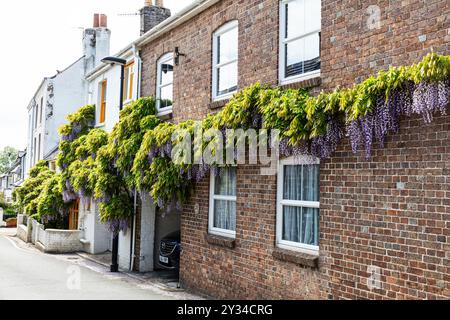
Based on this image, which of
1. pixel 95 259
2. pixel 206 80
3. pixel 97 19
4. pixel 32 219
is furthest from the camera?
pixel 97 19

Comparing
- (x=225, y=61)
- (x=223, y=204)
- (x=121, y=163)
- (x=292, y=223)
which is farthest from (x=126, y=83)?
(x=292, y=223)

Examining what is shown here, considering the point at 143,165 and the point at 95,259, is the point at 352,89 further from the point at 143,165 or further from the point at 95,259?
the point at 95,259

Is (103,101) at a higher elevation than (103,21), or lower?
lower

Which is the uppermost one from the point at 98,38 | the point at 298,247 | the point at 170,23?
the point at 98,38

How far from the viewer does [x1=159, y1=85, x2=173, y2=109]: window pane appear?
12.6m

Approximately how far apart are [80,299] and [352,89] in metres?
7.00

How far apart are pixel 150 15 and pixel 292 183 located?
34.5 feet

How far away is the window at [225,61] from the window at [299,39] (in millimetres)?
1520

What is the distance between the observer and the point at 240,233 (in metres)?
9.32

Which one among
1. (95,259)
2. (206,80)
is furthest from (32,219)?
(206,80)

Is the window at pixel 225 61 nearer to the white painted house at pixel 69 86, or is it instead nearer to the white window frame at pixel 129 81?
the white window frame at pixel 129 81

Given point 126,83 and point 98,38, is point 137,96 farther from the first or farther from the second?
point 98,38

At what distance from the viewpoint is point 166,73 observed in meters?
13.0

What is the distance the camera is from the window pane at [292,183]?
8.12m
